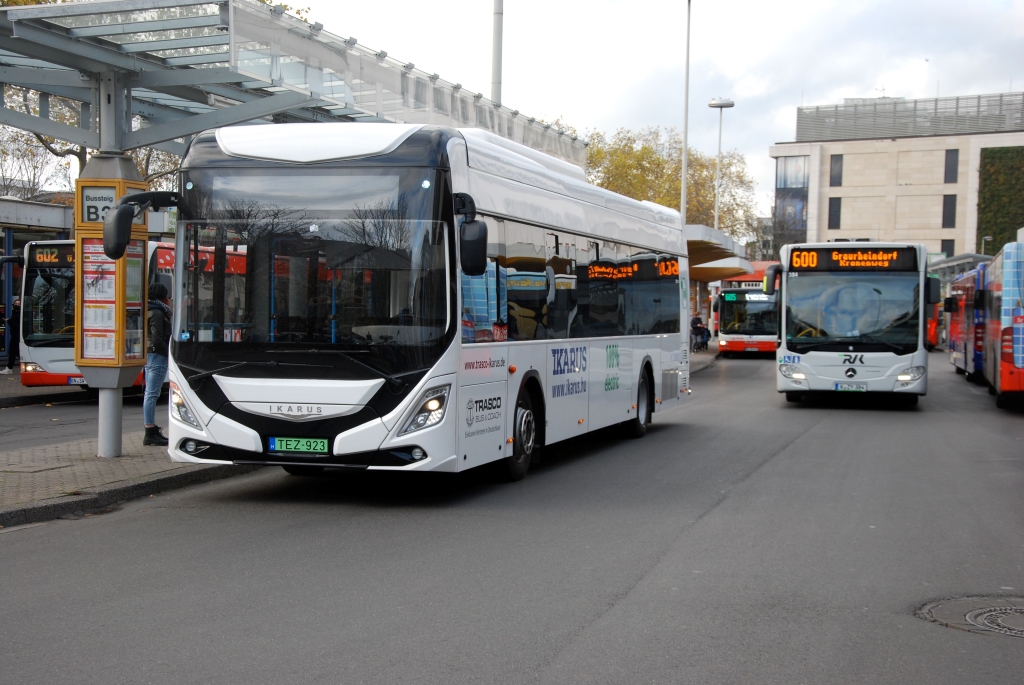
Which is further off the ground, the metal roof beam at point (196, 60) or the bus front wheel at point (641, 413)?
the metal roof beam at point (196, 60)

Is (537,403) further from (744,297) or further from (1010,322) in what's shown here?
(744,297)

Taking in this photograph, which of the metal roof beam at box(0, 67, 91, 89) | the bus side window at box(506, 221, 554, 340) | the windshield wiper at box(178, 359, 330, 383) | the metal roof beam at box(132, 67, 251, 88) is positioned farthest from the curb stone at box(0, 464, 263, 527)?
the metal roof beam at box(0, 67, 91, 89)

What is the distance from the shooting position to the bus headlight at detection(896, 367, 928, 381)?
1998 centimetres

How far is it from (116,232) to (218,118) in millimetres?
2938

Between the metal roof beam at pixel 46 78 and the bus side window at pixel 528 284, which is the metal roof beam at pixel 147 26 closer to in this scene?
the metal roof beam at pixel 46 78

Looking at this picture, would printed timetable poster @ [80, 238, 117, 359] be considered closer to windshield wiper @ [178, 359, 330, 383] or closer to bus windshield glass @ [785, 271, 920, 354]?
windshield wiper @ [178, 359, 330, 383]

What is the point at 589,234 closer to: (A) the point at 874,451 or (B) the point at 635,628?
(A) the point at 874,451

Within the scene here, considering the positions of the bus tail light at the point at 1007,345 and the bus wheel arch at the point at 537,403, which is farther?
the bus tail light at the point at 1007,345

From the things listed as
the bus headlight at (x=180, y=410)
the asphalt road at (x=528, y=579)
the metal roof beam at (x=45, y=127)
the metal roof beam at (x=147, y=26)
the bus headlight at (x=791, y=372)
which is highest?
the metal roof beam at (x=147, y=26)

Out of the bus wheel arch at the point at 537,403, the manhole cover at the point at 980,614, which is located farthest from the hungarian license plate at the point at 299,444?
the manhole cover at the point at 980,614

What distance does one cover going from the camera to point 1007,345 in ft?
64.2

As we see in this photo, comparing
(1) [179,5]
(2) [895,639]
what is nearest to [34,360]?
(1) [179,5]

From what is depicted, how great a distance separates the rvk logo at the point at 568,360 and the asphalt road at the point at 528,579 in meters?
1.13

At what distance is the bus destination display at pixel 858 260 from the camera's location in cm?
2047
